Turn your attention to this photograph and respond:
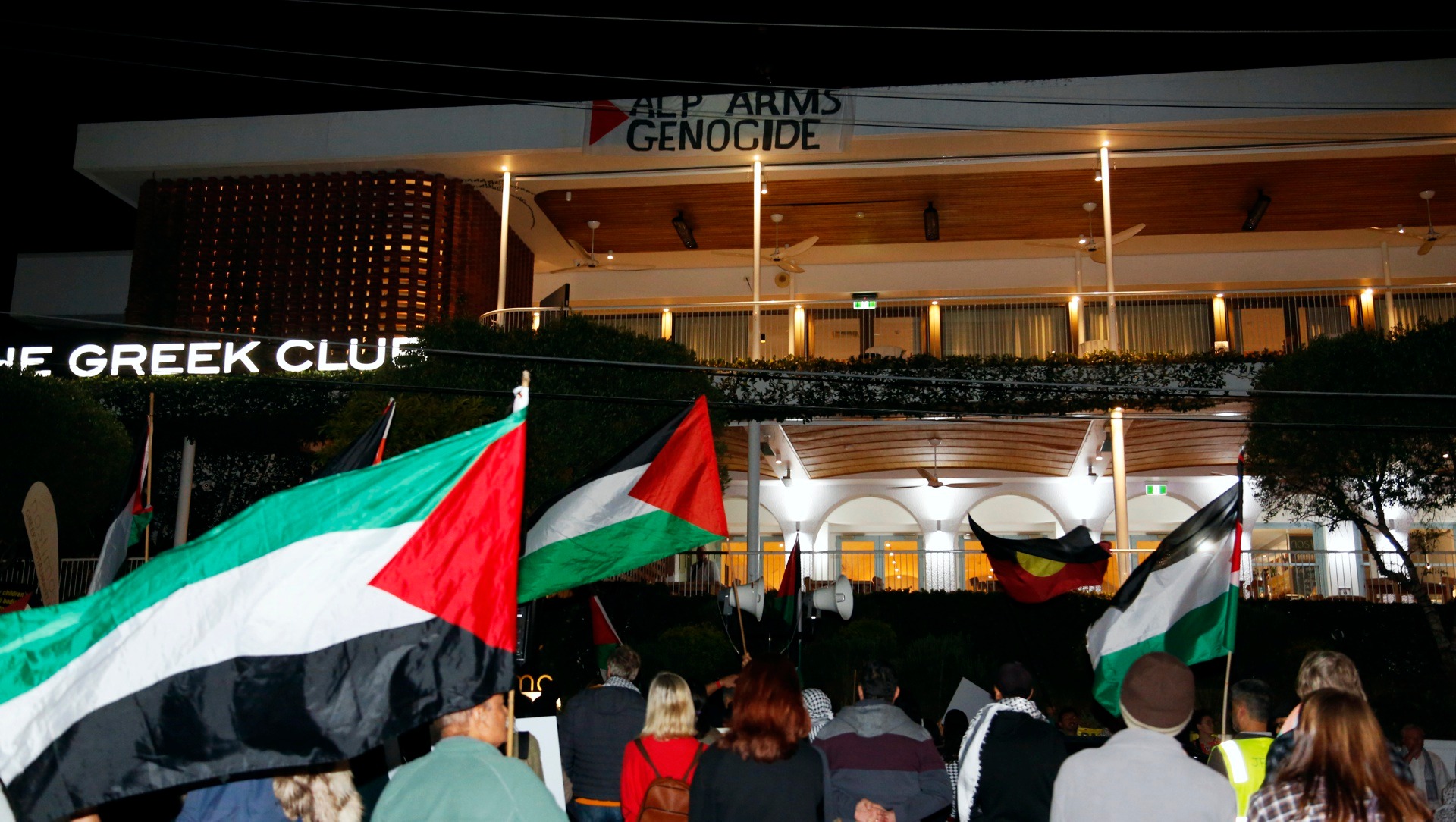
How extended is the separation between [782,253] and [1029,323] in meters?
5.27

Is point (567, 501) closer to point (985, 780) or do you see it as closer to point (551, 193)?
point (985, 780)

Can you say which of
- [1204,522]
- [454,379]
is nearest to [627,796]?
[1204,522]

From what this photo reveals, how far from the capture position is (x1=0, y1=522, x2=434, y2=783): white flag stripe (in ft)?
11.4

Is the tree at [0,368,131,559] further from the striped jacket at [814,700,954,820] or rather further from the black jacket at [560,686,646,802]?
the striped jacket at [814,700,954,820]

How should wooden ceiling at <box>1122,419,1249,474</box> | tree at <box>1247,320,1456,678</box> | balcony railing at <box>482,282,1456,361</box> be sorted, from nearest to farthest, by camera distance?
tree at <box>1247,320,1456,678</box>, wooden ceiling at <box>1122,419,1249,474</box>, balcony railing at <box>482,282,1456,361</box>

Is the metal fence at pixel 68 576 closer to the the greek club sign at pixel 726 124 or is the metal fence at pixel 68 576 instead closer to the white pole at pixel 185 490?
the white pole at pixel 185 490

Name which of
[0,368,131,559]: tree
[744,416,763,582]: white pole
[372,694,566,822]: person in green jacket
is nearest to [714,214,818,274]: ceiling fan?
[744,416,763,582]: white pole

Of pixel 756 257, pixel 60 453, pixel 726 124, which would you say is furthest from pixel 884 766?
pixel 60 453

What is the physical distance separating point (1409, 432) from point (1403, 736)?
303 inches

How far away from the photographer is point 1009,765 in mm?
5137

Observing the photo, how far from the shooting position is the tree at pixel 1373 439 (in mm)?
15586

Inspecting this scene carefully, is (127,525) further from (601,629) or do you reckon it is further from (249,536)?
(249,536)

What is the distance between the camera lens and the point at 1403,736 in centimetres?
916

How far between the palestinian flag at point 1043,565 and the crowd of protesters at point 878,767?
5.28 m
